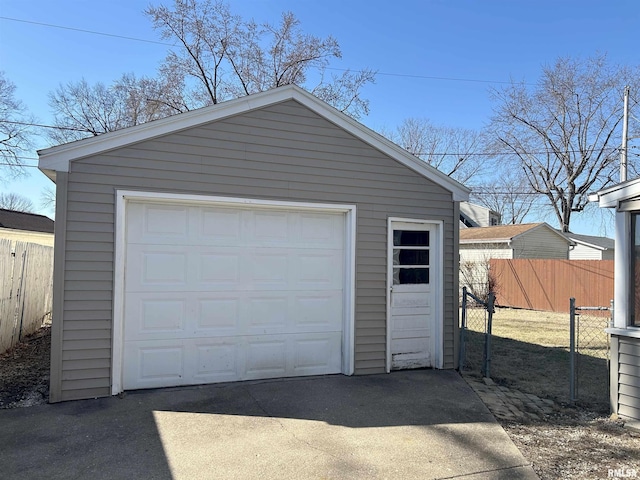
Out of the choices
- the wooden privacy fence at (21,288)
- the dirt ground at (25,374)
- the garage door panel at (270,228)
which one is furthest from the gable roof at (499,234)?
the dirt ground at (25,374)

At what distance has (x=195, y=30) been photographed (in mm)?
A: 17406

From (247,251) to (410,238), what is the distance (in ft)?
7.69

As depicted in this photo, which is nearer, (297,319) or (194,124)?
(194,124)

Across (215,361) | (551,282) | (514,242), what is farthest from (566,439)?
(514,242)

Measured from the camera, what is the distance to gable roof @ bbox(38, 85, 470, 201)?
4.46 meters

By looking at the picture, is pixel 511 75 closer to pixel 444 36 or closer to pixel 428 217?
pixel 444 36

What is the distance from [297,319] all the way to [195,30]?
1596cm

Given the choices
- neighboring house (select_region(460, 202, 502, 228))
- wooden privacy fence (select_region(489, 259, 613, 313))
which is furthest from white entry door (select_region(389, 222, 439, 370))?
neighboring house (select_region(460, 202, 502, 228))

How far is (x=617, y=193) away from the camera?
4.22m

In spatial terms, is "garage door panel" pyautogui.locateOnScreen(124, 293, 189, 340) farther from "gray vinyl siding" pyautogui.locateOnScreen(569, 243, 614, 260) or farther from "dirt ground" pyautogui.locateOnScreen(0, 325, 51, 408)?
"gray vinyl siding" pyautogui.locateOnScreen(569, 243, 614, 260)

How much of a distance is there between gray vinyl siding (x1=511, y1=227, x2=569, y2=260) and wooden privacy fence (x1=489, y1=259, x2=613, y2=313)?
2247 millimetres

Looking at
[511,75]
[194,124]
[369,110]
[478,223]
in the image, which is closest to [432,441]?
[194,124]

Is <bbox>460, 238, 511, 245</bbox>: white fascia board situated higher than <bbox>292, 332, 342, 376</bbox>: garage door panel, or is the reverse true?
<bbox>460, 238, 511, 245</bbox>: white fascia board

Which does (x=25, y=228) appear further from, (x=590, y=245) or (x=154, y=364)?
(x=590, y=245)
